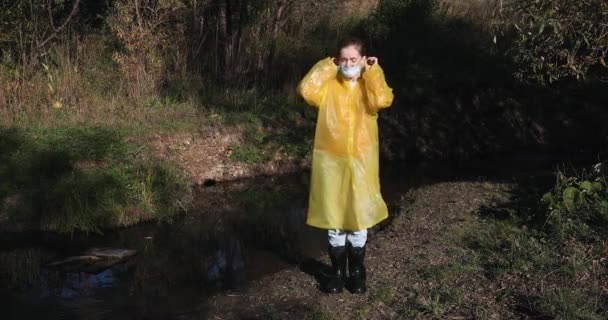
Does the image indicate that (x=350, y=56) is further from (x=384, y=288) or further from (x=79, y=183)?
(x=79, y=183)

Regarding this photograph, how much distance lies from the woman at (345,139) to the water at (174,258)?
1406 millimetres

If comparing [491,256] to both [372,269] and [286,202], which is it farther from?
[286,202]

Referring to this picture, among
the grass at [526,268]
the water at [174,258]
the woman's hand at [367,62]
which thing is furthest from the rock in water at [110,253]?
the woman's hand at [367,62]

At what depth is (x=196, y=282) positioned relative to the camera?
6.78 meters

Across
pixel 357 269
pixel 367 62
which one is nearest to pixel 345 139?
pixel 367 62

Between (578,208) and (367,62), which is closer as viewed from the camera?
(367,62)

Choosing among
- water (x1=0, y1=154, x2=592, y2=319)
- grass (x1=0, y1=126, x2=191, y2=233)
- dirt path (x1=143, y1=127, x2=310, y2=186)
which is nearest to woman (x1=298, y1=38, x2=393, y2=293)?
water (x1=0, y1=154, x2=592, y2=319)

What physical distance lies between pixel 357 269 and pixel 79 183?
4.38 m

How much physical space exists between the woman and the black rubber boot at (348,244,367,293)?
226 mm

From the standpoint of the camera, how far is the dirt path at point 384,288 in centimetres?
505

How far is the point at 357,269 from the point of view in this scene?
17.6 ft

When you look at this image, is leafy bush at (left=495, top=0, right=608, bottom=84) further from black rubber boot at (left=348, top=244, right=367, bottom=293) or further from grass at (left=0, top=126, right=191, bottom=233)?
grass at (left=0, top=126, right=191, bottom=233)

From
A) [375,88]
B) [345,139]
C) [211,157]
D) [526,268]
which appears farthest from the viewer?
[211,157]

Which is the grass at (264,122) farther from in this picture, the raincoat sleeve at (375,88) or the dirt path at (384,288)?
the raincoat sleeve at (375,88)
